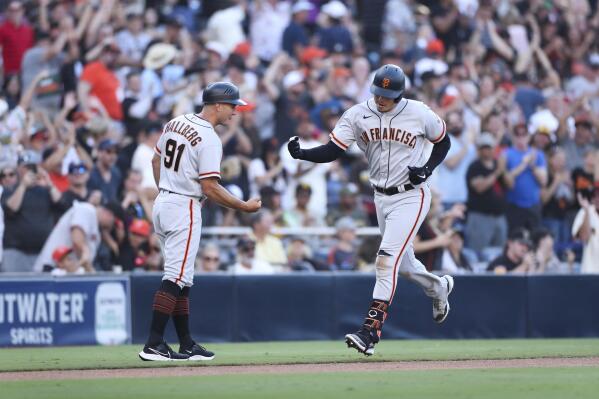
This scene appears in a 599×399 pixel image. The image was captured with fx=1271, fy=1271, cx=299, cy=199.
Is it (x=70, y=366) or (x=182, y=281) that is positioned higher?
(x=182, y=281)

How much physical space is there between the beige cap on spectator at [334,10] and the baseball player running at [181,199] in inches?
407

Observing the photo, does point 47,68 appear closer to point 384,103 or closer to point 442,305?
point 384,103

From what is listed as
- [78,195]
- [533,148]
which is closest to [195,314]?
[78,195]

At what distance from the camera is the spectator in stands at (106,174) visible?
595 inches

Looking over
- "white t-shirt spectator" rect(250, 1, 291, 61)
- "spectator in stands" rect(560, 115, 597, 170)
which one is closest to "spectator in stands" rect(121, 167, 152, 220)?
"white t-shirt spectator" rect(250, 1, 291, 61)

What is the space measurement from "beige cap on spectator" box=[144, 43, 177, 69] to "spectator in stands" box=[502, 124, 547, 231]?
4825 millimetres

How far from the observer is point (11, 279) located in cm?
1316

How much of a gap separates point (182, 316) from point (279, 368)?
3.11 ft

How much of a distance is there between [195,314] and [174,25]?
5.82 metres

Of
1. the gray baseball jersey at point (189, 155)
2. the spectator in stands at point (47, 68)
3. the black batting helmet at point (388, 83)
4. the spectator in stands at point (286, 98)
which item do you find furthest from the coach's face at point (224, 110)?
the spectator in stands at point (286, 98)

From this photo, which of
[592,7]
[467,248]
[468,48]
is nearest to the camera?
[467,248]

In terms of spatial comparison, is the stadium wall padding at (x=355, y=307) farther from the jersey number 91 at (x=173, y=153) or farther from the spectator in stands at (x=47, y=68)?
the jersey number 91 at (x=173, y=153)

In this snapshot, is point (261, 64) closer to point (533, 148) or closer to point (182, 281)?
point (533, 148)

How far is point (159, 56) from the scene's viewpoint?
58.4 feet
